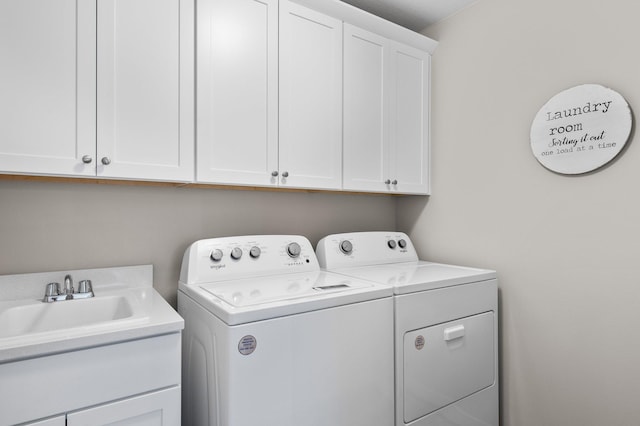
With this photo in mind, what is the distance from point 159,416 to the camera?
1101 mm

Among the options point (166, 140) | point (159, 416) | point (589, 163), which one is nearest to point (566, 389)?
point (589, 163)

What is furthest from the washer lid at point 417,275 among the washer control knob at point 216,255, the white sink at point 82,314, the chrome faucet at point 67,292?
the chrome faucet at point 67,292

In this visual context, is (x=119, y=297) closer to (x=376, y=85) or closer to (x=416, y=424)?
(x=416, y=424)

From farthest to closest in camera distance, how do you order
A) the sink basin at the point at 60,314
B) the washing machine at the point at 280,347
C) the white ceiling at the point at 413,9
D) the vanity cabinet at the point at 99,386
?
the white ceiling at the point at 413,9 < the sink basin at the point at 60,314 < the washing machine at the point at 280,347 < the vanity cabinet at the point at 99,386

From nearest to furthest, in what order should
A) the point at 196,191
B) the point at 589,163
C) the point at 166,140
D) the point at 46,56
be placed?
the point at 46,56 < the point at 166,140 < the point at 589,163 < the point at 196,191

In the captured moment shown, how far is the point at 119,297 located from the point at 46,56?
0.91 m

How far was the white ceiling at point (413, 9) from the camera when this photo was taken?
6.66 feet

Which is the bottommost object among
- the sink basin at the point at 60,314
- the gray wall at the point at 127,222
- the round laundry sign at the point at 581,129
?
the sink basin at the point at 60,314

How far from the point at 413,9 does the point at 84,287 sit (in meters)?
2.23

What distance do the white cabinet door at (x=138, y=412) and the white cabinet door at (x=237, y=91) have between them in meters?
0.81

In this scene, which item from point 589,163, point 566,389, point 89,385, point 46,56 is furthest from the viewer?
point 566,389

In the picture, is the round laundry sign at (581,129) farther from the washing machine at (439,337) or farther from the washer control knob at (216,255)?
the washer control knob at (216,255)

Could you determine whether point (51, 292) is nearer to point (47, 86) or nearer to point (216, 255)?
point (216, 255)

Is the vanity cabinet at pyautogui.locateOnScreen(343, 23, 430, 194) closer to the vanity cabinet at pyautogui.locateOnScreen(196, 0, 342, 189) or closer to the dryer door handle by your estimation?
the vanity cabinet at pyautogui.locateOnScreen(196, 0, 342, 189)
